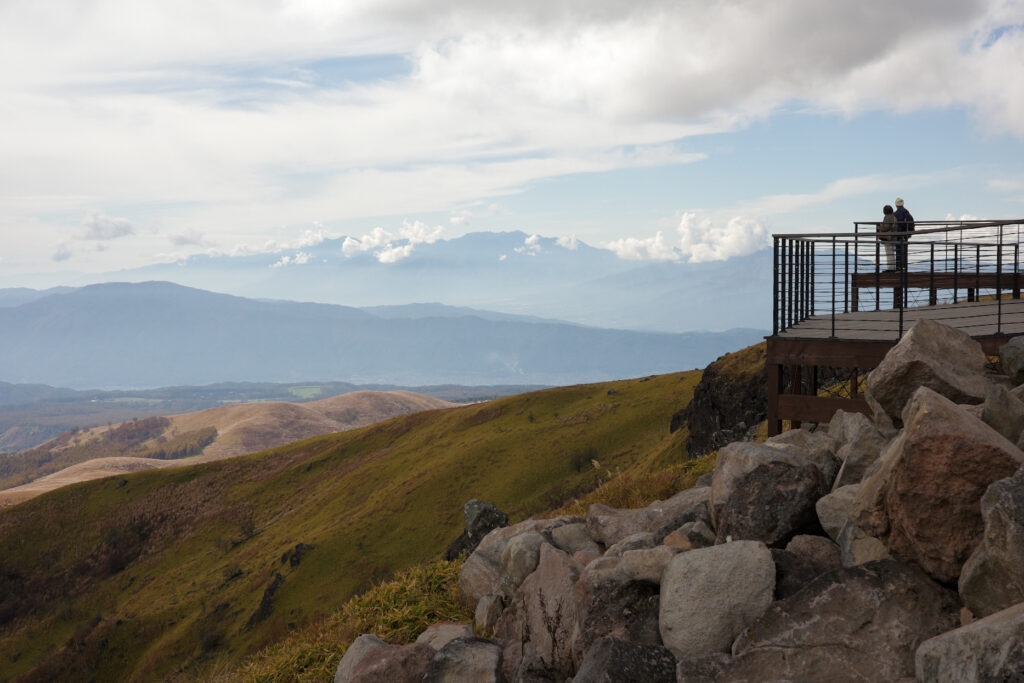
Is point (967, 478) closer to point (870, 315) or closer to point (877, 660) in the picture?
point (877, 660)

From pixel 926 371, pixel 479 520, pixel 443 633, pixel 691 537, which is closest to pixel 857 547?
pixel 691 537

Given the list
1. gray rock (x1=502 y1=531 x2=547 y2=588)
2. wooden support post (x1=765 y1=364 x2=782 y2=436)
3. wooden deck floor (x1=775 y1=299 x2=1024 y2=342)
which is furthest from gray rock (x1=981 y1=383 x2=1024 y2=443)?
wooden support post (x1=765 y1=364 x2=782 y2=436)

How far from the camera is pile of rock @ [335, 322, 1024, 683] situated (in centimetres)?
647

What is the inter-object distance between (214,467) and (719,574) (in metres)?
99.1

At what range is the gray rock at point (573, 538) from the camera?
11.7 metres

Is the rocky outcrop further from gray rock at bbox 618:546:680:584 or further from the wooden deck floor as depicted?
gray rock at bbox 618:546:680:584

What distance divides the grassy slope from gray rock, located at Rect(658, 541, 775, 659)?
4253 cm

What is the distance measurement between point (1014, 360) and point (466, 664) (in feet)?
28.7

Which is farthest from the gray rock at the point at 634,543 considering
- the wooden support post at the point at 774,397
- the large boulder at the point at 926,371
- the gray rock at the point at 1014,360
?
the wooden support post at the point at 774,397

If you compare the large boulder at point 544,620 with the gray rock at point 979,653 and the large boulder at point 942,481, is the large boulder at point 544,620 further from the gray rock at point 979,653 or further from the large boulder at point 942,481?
the gray rock at point 979,653

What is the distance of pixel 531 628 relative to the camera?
32.1ft

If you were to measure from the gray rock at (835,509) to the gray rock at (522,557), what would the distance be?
4.15 metres

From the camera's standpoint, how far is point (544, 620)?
9578 millimetres

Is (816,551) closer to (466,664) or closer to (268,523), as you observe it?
(466,664)
